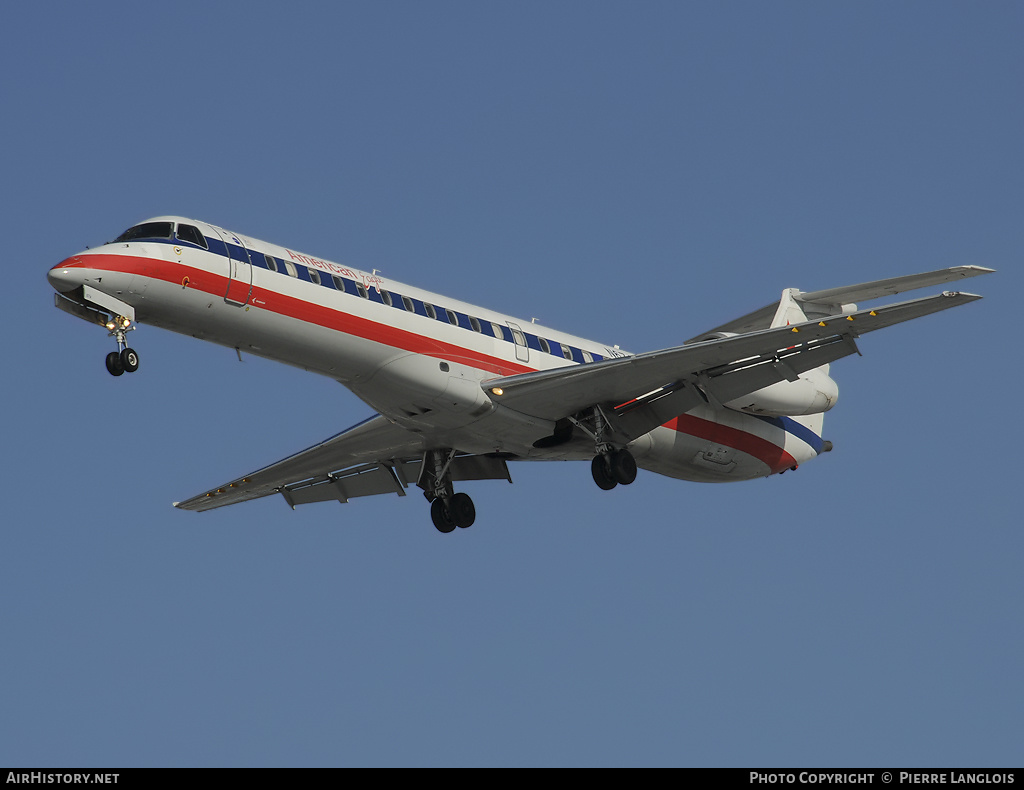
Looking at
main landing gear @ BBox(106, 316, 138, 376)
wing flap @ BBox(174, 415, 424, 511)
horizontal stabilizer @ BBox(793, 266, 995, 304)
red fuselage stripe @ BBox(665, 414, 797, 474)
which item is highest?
horizontal stabilizer @ BBox(793, 266, 995, 304)

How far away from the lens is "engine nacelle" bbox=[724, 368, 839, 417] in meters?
29.8

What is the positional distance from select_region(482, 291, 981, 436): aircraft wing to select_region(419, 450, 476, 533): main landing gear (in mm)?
3070

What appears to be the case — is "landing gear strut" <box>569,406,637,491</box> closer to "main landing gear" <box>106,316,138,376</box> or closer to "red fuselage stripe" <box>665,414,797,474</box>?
"red fuselage stripe" <box>665,414,797,474</box>

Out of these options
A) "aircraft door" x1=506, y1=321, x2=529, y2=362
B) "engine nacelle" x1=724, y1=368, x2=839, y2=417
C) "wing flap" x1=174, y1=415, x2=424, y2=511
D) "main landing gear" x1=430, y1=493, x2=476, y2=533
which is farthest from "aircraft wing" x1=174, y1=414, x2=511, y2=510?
"engine nacelle" x1=724, y1=368, x2=839, y2=417

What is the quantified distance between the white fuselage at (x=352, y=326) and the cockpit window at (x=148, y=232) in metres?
0.16

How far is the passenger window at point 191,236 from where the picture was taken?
24469 millimetres

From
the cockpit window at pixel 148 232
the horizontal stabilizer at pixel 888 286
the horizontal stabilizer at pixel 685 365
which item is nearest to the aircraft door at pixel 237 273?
the cockpit window at pixel 148 232

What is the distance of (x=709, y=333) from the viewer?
2858 cm

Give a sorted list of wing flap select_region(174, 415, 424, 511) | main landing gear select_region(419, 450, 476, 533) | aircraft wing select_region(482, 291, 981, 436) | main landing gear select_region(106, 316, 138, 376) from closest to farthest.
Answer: main landing gear select_region(106, 316, 138, 376) < aircraft wing select_region(482, 291, 981, 436) < wing flap select_region(174, 415, 424, 511) < main landing gear select_region(419, 450, 476, 533)

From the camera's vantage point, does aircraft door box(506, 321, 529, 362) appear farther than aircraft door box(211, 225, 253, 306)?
Yes

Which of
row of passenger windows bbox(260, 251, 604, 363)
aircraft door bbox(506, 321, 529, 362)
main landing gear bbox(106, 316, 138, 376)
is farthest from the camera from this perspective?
aircraft door bbox(506, 321, 529, 362)
